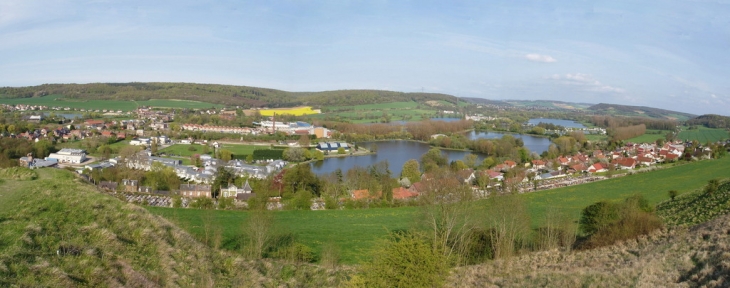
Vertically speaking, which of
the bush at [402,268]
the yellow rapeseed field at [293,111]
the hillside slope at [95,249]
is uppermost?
the yellow rapeseed field at [293,111]

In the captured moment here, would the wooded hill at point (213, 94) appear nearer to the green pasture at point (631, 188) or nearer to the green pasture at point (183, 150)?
the green pasture at point (183, 150)

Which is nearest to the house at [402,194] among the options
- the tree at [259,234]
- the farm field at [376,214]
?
the farm field at [376,214]

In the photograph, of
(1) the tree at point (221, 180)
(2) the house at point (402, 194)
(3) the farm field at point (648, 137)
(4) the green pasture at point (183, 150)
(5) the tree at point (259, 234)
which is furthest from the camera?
(3) the farm field at point (648, 137)

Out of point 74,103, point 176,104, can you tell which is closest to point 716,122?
point 176,104

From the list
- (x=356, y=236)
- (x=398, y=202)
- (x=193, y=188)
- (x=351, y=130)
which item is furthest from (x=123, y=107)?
(x=356, y=236)

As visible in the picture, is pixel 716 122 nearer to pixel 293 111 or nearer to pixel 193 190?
pixel 293 111

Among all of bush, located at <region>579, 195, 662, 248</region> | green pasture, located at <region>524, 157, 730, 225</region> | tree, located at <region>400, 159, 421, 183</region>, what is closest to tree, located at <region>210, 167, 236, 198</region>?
tree, located at <region>400, 159, 421, 183</region>

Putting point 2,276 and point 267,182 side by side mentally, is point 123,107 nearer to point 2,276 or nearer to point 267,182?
point 267,182

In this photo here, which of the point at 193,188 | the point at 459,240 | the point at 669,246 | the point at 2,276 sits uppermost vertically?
the point at 2,276
